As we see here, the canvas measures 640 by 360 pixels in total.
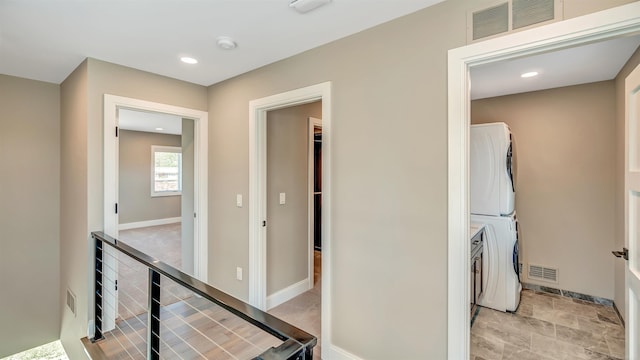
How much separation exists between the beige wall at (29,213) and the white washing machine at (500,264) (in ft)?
15.9

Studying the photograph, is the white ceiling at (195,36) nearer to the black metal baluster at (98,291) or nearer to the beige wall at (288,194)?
the beige wall at (288,194)

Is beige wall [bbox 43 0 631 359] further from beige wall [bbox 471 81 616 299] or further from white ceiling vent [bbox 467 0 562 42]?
beige wall [bbox 471 81 616 299]

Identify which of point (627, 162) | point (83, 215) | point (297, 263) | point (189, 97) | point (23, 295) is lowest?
point (23, 295)

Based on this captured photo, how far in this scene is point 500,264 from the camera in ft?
10.0

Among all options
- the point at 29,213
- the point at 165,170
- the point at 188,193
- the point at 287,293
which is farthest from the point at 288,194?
the point at 165,170

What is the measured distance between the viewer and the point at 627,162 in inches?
62.2

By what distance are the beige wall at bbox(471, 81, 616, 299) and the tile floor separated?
43 centimetres

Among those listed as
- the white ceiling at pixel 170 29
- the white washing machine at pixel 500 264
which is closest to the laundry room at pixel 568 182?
the white washing machine at pixel 500 264

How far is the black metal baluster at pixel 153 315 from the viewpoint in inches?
65.4

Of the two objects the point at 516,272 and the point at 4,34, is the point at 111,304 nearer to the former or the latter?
the point at 4,34

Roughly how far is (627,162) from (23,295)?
5385 millimetres

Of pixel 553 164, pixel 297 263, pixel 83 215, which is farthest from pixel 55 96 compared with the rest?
pixel 553 164

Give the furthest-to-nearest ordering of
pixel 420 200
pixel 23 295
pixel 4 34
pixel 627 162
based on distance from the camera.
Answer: pixel 23 295 < pixel 4 34 < pixel 420 200 < pixel 627 162

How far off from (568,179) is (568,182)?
0.04 meters
